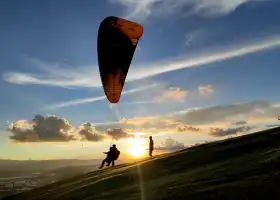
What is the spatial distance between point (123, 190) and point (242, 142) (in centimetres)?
1420

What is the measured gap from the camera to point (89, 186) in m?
38.2

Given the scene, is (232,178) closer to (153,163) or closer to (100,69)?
(153,163)

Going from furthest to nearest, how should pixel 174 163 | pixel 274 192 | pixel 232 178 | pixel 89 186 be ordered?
pixel 174 163 → pixel 89 186 → pixel 232 178 → pixel 274 192

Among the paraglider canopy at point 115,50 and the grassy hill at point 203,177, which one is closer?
the grassy hill at point 203,177

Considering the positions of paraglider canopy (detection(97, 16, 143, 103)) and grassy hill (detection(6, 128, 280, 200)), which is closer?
grassy hill (detection(6, 128, 280, 200))

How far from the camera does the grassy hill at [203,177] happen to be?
27.8 meters

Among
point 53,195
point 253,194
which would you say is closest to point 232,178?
point 253,194

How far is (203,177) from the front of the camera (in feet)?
106

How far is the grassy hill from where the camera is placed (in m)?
27.8

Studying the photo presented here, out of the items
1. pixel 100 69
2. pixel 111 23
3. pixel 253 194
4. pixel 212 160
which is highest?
pixel 111 23

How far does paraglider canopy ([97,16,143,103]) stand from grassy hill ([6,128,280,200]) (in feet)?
25.6

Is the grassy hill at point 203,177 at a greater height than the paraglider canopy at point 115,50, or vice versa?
the paraglider canopy at point 115,50

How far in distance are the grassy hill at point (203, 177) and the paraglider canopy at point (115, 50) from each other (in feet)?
25.6

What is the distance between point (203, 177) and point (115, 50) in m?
16.4
